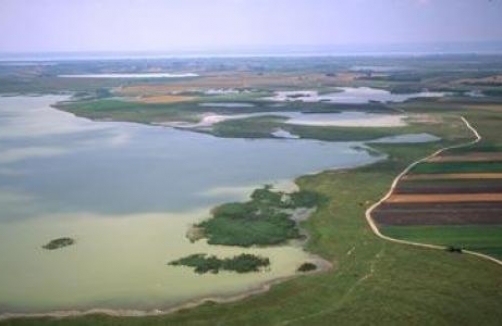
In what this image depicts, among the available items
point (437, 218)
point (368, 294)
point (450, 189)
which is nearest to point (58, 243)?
point (368, 294)

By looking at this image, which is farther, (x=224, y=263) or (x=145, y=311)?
(x=224, y=263)

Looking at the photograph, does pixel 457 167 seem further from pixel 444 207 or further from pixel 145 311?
pixel 145 311

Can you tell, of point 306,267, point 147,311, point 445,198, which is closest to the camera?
point 147,311

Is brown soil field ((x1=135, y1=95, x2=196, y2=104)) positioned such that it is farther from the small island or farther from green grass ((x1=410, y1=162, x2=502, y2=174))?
the small island

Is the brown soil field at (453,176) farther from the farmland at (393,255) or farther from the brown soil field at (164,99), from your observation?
the brown soil field at (164,99)

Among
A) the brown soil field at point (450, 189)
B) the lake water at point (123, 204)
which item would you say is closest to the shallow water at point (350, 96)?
the lake water at point (123, 204)

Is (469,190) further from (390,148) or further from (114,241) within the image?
(114,241)
